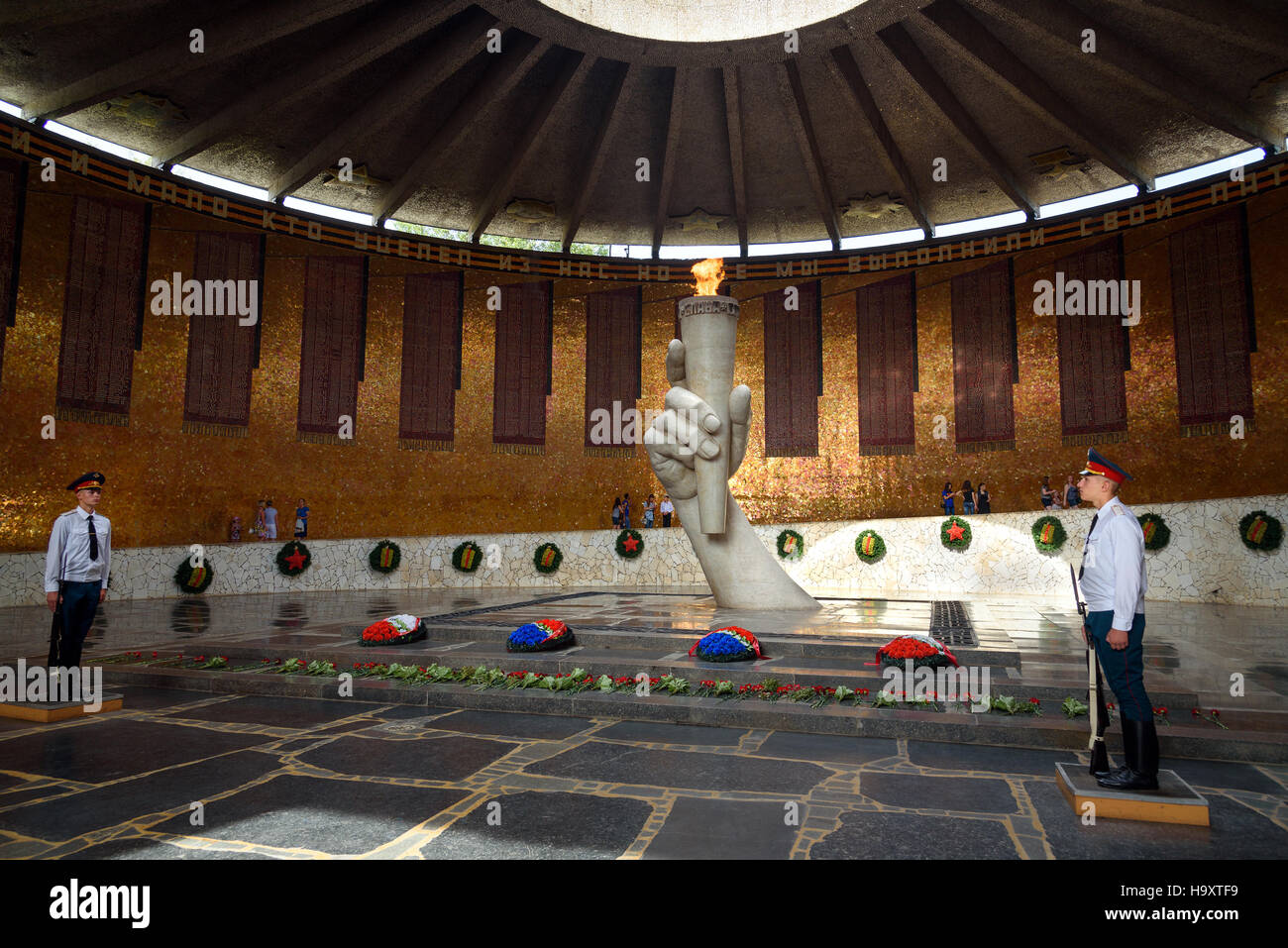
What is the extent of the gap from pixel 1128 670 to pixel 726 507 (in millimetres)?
5346

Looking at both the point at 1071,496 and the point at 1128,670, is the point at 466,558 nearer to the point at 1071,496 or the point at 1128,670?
the point at 1071,496

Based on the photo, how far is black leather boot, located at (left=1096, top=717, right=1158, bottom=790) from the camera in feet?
9.32

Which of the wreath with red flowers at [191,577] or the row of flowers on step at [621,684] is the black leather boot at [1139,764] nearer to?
the row of flowers on step at [621,684]

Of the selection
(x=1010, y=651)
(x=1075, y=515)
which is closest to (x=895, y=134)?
(x=1075, y=515)

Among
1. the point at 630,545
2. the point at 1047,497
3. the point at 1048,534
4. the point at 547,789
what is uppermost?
the point at 1047,497

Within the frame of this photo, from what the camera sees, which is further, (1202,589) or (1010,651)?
(1202,589)

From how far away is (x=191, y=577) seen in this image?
12.7 m

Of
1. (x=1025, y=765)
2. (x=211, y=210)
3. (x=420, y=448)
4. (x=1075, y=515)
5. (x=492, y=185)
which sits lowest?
(x=1025, y=765)

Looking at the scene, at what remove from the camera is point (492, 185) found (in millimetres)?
16469

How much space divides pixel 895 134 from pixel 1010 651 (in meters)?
13.2

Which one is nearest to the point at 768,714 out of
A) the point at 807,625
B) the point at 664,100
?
the point at 807,625

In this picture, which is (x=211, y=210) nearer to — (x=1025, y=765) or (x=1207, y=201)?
(x=1025, y=765)

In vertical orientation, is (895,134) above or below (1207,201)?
above
